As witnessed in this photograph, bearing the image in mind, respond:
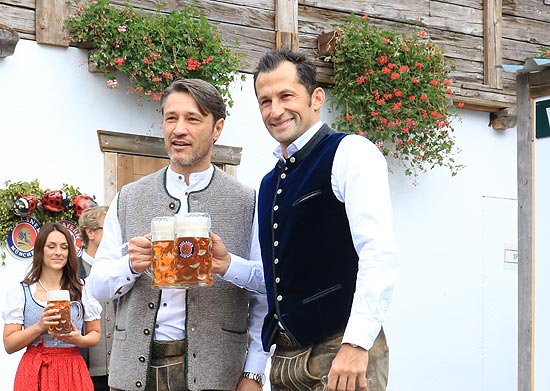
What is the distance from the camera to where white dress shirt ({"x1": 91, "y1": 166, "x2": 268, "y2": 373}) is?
3.10m

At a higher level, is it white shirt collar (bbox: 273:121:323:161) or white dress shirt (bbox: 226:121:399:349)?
white shirt collar (bbox: 273:121:323:161)

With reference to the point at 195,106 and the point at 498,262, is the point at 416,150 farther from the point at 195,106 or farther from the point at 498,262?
the point at 195,106

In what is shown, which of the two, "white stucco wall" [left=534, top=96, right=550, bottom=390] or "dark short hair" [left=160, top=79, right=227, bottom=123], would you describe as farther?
"white stucco wall" [left=534, top=96, right=550, bottom=390]

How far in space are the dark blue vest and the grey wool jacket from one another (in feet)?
0.68

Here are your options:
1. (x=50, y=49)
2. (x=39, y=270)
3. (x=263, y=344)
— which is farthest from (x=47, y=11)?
(x=263, y=344)

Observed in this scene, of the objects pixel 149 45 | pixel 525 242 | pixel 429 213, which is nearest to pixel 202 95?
pixel 525 242

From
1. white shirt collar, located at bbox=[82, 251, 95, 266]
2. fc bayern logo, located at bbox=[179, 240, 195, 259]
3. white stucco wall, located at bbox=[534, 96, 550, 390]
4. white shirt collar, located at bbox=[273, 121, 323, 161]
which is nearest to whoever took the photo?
fc bayern logo, located at bbox=[179, 240, 195, 259]

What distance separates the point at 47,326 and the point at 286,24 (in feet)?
13.0

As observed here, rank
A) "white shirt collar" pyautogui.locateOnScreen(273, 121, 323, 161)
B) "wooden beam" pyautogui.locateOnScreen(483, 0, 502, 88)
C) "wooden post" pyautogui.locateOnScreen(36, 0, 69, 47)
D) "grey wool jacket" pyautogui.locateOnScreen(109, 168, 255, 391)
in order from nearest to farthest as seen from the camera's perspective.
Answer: "white shirt collar" pyautogui.locateOnScreen(273, 121, 323, 161)
"grey wool jacket" pyautogui.locateOnScreen(109, 168, 255, 391)
"wooden post" pyautogui.locateOnScreen(36, 0, 69, 47)
"wooden beam" pyautogui.locateOnScreen(483, 0, 502, 88)

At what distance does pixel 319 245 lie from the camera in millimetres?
2811

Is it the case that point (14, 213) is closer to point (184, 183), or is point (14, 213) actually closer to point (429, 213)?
point (184, 183)

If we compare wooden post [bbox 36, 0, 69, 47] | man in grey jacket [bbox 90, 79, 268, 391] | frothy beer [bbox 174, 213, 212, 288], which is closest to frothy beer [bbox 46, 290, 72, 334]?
man in grey jacket [bbox 90, 79, 268, 391]

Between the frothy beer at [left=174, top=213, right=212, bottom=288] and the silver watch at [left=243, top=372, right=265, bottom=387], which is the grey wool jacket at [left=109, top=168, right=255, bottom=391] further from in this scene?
the frothy beer at [left=174, top=213, right=212, bottom=288]

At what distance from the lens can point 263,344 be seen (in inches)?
119
